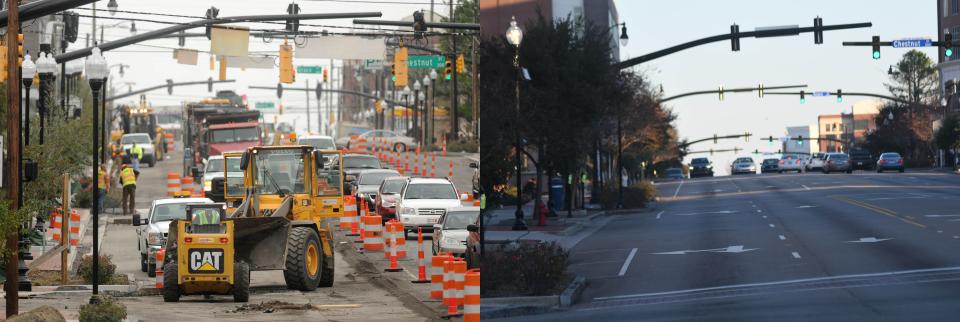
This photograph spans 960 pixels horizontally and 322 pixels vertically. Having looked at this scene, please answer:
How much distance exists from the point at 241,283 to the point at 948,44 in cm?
1662

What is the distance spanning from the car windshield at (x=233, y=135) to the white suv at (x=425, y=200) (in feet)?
114

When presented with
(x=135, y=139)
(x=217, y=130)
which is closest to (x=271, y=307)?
(x=217, y=130)

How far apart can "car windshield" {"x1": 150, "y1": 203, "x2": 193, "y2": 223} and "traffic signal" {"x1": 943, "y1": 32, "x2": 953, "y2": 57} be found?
2551cm

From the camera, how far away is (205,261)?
97.0ft

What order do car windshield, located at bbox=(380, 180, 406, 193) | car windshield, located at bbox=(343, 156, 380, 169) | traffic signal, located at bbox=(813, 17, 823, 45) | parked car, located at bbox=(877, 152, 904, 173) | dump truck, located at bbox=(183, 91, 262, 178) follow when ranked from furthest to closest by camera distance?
dump truck, located at bbox=(183, 91, 262, 178) → car windshield, located at bbox=(343, 156, 380, 169) → car windshield, located at bbox=(380, 180, 406, 193) → parked car, located at bbox=(877, 152, 904, 173) → traffic signal, located at bbox=(813, 17, 823, 45)

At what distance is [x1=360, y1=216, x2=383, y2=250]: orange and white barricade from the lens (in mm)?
42906

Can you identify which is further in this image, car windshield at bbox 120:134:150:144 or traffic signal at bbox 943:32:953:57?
car windshield at bbox 120:134:150:144

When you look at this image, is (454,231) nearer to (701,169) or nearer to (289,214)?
(289,214)

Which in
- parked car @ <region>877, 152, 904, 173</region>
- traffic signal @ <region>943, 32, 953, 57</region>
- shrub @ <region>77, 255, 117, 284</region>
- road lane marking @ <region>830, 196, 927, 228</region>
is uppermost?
traffic signal @ <region>943, 32, 953, 57</region>

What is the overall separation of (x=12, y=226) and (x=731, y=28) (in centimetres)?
1339

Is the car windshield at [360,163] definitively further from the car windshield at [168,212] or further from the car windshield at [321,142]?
the car windshield at [168,212]

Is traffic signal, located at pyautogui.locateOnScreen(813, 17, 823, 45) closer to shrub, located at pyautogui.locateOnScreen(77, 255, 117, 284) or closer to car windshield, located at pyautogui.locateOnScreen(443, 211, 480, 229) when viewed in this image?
car windshield, located at pyautogui.locateOnScreen(443, 211, 480, 229)

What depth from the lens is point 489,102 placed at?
1769cm

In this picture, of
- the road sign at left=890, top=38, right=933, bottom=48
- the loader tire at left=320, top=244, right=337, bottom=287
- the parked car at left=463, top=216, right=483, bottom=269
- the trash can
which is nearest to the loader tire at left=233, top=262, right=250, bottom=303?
the loader tire at left=320, top=244, right=337, bottom=287
